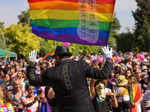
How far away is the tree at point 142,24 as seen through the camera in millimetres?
57944

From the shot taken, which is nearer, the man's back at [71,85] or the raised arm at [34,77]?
the man's back at [71,85]

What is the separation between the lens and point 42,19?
5.73 meters

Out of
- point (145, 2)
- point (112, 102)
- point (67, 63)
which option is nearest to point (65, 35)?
point (112, 102)

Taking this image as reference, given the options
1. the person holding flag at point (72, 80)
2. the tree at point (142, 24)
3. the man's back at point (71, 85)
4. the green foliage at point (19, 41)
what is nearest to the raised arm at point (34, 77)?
the person holding flag at point (72, 80)

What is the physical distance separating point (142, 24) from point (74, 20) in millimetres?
56484

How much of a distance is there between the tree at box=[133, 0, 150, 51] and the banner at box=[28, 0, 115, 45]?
52795mm

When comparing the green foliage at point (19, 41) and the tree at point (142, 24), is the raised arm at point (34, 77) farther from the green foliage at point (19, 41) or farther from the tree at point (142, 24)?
the tree at point (142, 24)

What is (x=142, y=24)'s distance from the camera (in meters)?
60.5

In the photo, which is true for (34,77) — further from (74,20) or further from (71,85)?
(74,20)

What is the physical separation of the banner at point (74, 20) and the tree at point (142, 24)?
52.8 m

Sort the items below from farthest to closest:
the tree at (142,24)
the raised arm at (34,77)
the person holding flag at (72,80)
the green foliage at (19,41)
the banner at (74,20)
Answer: the tree at (142,24)
the green foliage at (19,41)
the banner at (74,20)
the raised arm at (34,77)
the person holding flag at (72,80)

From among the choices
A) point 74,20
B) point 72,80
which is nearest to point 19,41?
point 74,20

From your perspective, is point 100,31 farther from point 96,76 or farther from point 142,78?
point 142,78

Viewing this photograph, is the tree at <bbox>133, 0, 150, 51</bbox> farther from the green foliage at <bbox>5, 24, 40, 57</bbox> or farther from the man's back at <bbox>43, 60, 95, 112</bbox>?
the man's back at <bbox>43, 60, 95, 112</bbox>
